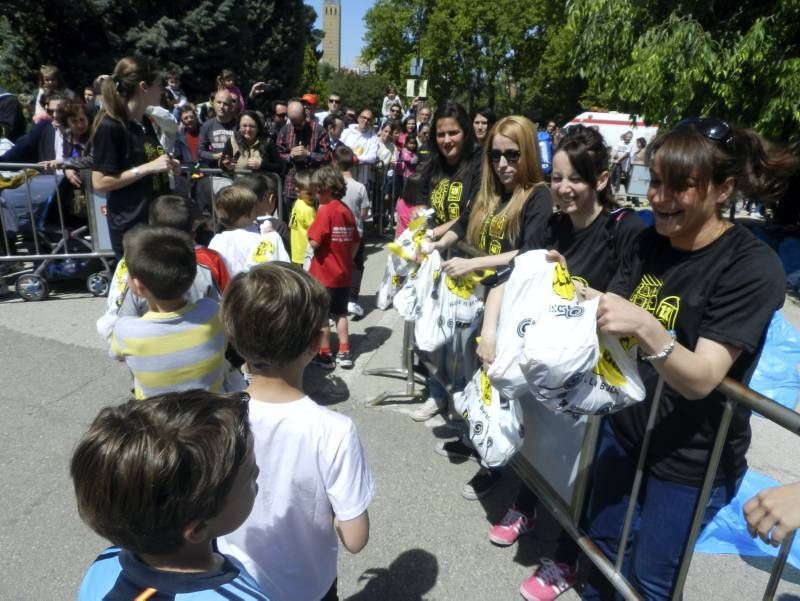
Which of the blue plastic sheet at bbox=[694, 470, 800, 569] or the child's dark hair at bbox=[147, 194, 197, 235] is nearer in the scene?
the blue plastic sheet at bbox=[694, 470, 800, 569]

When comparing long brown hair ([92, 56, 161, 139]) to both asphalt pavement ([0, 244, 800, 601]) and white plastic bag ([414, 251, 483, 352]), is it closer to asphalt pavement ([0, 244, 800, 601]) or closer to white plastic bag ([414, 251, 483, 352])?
asphalt pavement ([0, 244, 800, 601])

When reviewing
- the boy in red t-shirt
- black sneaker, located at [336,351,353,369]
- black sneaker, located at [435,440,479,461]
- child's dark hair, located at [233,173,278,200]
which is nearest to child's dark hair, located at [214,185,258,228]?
child's dark hair, located at [233,173,278,200]

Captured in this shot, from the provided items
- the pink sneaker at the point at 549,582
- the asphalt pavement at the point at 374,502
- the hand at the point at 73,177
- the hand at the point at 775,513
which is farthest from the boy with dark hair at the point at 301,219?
the hand at the point at 775,513

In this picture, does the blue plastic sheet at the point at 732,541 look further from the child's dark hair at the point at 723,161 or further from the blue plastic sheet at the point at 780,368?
the child's dark hair at the point at 723,161

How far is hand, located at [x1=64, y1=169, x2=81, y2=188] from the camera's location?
5.98 metres

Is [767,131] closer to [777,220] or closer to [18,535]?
[777,220]

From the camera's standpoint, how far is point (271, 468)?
1.57 m

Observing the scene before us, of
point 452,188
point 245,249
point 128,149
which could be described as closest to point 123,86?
point 128,149

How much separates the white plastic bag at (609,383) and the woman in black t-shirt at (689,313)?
8cm

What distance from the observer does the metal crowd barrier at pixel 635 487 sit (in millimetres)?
1540

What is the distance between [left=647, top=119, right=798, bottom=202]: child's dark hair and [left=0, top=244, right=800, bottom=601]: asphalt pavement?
6.17 feet

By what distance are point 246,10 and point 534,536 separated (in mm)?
20362

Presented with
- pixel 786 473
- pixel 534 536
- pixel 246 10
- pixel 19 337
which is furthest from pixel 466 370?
pixel 246 10

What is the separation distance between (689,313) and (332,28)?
129 meters
